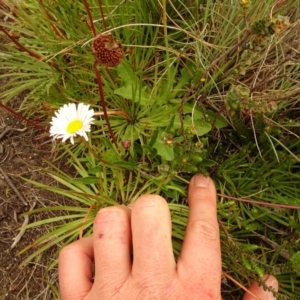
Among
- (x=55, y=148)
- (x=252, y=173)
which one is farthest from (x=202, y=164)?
(x=55, y=148)

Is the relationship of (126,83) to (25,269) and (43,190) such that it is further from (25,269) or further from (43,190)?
(25,269)

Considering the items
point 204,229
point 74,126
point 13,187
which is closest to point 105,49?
point 74,126

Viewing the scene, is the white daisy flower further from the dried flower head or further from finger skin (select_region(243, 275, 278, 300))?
finger skin (select_region(243, 275, 278, 300))

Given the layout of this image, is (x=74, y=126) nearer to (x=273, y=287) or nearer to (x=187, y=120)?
(x=187, y=120)

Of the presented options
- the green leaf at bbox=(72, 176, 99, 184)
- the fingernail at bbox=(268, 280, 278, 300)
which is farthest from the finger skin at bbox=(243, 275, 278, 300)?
the green leaf at bbox=(72, 176, 99, 184)

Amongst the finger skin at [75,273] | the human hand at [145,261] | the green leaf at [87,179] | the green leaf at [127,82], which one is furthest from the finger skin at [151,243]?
the green leaf at [127,82]
